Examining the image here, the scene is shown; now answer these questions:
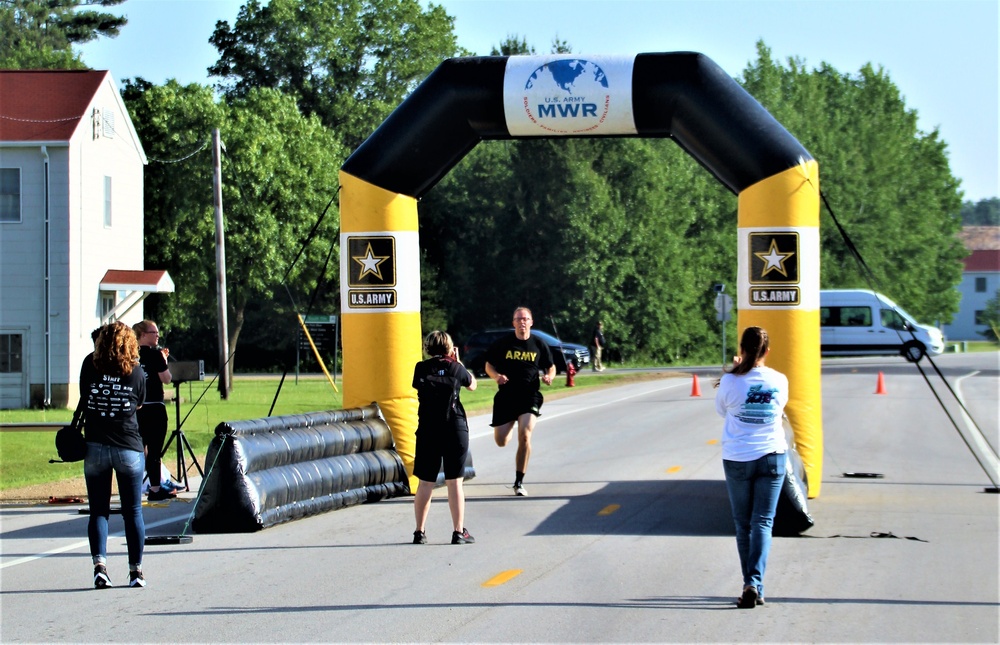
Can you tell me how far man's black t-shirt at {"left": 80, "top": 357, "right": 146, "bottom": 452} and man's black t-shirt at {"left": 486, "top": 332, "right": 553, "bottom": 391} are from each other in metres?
5.00

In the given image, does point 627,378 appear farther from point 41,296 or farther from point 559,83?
point 559,83

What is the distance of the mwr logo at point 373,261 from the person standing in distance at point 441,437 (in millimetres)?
2908

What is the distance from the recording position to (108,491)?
825cm

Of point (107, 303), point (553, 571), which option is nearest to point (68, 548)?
point (553, 571)

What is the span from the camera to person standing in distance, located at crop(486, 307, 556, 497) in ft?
41.1

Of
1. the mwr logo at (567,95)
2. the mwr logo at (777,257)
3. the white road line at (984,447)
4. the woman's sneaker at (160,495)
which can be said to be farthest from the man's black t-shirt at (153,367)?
the white road line at (984,447)

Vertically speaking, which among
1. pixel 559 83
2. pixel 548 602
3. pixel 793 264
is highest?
pixel 559 83

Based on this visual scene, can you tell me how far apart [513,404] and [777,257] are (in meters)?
3.12

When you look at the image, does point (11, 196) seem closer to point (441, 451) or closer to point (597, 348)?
point (441, 451)

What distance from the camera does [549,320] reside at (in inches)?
2108

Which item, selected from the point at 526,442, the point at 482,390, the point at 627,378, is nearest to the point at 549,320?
the point at 627,378

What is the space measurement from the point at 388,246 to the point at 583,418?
1105 centimetres

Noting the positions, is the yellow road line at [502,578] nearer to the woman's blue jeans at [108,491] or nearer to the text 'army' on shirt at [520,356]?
the woman's blue jeans at [108,491]

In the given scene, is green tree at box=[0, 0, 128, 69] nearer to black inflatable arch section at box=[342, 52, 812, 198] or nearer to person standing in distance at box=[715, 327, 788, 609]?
black inflatable arch section at box=[342, 52, 812, 198]
